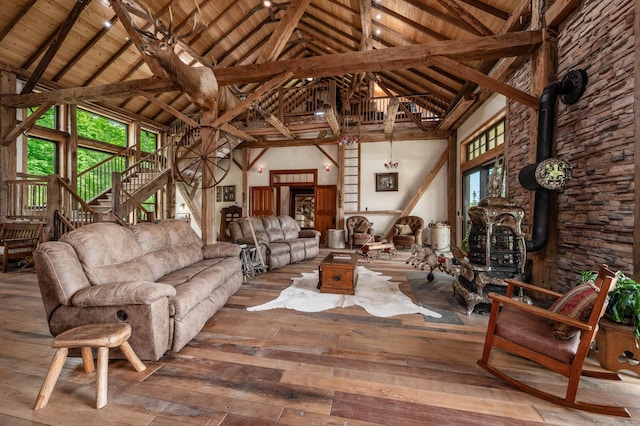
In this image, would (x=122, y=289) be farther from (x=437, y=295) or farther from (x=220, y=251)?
(x=437, y=295)

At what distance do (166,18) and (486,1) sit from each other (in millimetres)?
6520

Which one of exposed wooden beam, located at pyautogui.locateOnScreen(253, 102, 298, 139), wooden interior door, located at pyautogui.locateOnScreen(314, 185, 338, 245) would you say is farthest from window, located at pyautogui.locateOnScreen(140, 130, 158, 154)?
wooden interior door, located at pyautogui.locateOnScreen(314, 185, 338, 245)

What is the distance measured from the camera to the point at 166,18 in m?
5.79

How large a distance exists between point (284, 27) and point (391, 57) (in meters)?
1.84

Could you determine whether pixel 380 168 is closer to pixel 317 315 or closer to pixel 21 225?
pixel 317 315

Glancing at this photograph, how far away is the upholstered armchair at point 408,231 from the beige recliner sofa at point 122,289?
548 cm

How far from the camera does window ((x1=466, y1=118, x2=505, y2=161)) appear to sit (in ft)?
16.2

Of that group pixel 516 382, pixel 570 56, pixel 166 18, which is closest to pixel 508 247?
pixel 516 382

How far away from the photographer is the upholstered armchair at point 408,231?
22.9ft

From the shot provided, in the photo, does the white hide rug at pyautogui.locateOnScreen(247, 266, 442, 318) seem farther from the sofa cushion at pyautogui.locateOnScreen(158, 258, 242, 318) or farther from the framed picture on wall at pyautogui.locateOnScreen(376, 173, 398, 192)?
the framed picture on wall at pyautogui.locateOnScreen(376, 173, 398, 192)


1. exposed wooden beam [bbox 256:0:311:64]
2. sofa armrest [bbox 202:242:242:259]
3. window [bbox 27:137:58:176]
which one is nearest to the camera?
sofa armrest [bbox 202:242:242:259]

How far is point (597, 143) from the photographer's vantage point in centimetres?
254

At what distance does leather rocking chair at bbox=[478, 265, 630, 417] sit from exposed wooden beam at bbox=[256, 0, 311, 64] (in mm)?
4680

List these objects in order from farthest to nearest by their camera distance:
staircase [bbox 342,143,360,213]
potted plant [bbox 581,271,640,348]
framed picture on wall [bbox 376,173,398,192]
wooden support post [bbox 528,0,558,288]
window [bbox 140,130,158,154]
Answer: window [bbox 140,130,158,154] → staircase [bbox 342,143,360,213] → framed picture on wall [bbox 376,173,398,192] → wooden support post [bbox 528,0,558,288] → potted plant [bbox 581,271,640,348]
